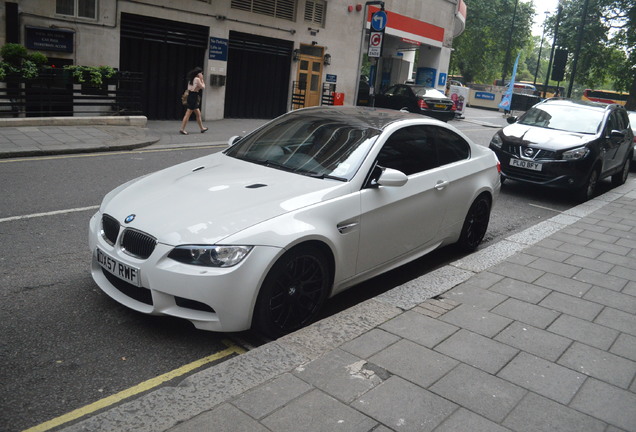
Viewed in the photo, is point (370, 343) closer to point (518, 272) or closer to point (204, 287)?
point (204, 287)

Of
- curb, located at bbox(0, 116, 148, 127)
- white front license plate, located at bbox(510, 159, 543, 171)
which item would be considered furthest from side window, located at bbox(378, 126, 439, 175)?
curb, located at bbox(0, 116, 148, 127)

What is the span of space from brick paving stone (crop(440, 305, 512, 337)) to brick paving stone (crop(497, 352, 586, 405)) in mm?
377

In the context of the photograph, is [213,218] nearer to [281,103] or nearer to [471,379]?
[471,379]

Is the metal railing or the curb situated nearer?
the curb

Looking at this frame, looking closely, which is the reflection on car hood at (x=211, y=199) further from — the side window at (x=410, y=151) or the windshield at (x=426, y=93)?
the windshield at (x=426, y=93)

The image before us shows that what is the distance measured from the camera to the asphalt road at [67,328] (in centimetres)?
323

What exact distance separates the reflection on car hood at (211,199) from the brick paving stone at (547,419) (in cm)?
187

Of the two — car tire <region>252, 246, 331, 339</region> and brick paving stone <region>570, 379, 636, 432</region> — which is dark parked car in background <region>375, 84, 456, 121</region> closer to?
car tire <region>252, 246, 331, 339</region>

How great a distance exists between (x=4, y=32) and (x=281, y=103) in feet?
32.0

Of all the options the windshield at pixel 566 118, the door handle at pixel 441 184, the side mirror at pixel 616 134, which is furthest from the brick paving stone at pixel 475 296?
the side mirror at pixel 616 134

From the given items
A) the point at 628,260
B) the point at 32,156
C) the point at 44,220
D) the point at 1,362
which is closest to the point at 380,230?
the point at 1,362

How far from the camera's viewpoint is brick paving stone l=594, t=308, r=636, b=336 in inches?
168

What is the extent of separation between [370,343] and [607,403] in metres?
1.35

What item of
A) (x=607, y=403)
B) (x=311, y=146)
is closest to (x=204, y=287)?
(x=311, y=146)
